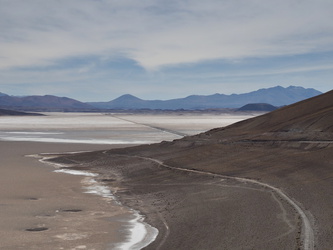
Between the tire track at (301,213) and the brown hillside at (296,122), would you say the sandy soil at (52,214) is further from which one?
the brown hillside at (296,122)

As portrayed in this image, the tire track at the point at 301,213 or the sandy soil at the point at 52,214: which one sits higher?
the tire track at the point at 301,213

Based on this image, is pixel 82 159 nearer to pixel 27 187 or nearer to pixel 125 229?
pixel 27 187

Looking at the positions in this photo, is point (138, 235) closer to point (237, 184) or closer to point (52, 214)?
point (52, 214)

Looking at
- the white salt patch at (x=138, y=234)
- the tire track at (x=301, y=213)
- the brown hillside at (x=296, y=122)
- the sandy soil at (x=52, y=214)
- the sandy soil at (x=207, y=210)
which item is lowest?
the sandy soil at (x=52, y=214)

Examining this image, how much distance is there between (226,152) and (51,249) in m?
20.5

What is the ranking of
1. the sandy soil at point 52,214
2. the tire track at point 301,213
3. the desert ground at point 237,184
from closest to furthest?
the tire track at point 301,213, the desert ground at point 237,184, the sandy soil at point 52,214

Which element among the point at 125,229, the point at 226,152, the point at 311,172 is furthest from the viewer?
the point at 226,152

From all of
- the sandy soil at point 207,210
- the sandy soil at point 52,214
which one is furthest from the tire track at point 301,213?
the sandy soil at point 52,214

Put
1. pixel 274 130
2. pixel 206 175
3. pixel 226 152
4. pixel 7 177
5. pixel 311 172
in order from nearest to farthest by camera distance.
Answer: pixel 311 172
pixel 206 175
pixel 7 177
pixel 226 152
pixel 274 130

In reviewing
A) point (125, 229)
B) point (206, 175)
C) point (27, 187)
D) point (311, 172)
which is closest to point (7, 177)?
point (27, 187)

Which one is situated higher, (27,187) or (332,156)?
(332,156)

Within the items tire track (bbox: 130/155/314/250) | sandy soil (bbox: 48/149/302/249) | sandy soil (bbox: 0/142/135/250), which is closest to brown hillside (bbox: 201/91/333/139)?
tire track (bbox: 130/155/314/250)

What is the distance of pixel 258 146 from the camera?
3472cm

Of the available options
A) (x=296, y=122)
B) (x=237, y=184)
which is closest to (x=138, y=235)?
(x=237, y=184)
